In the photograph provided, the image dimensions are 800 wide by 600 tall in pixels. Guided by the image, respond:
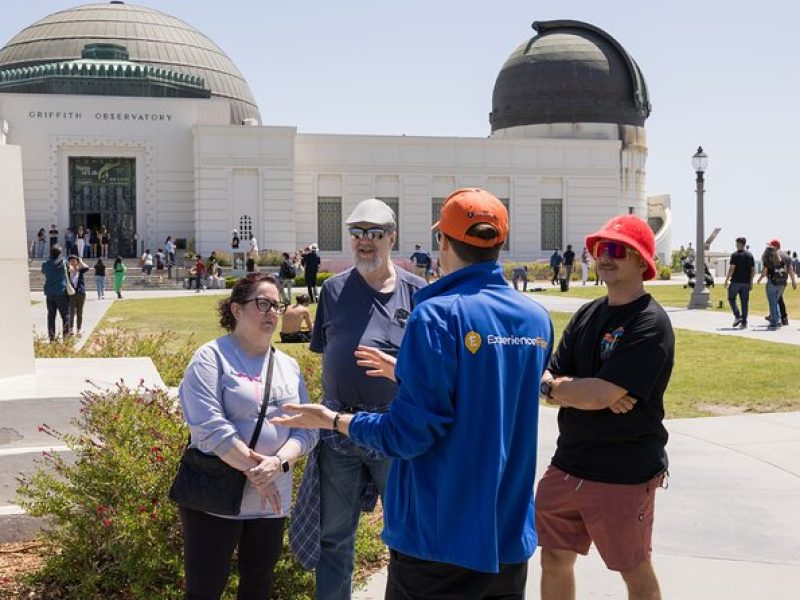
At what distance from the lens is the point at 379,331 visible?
483cm

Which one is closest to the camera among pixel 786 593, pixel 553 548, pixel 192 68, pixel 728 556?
pixel 553 548

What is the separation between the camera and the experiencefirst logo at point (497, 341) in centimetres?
332

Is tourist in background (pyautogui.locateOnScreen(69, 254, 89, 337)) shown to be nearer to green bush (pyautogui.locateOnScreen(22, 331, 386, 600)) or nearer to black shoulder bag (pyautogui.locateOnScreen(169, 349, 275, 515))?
green bush (pyautogui.locateOnScreen(22, 331, 386, 600))

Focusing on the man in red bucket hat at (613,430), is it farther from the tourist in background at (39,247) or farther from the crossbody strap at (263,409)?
the tourist in background at (39,247)

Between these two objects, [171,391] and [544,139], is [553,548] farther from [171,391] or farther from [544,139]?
[544,139]

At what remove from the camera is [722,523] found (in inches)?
265

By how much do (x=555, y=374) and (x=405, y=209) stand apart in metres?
50.6

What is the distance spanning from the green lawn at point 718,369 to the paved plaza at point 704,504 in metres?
Result: 1.73

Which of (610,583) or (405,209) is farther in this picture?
(405,209)

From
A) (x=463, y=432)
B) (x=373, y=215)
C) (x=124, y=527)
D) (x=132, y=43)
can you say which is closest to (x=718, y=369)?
(x=373, y=215)

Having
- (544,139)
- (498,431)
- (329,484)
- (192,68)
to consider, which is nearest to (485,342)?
(498,431)

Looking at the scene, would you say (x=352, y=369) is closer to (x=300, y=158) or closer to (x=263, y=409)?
(x=263, y=409)

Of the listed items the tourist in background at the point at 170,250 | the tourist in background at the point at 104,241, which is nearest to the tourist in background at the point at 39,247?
the tourist in background at the point at 104,241

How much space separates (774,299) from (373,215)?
17.3 metres
